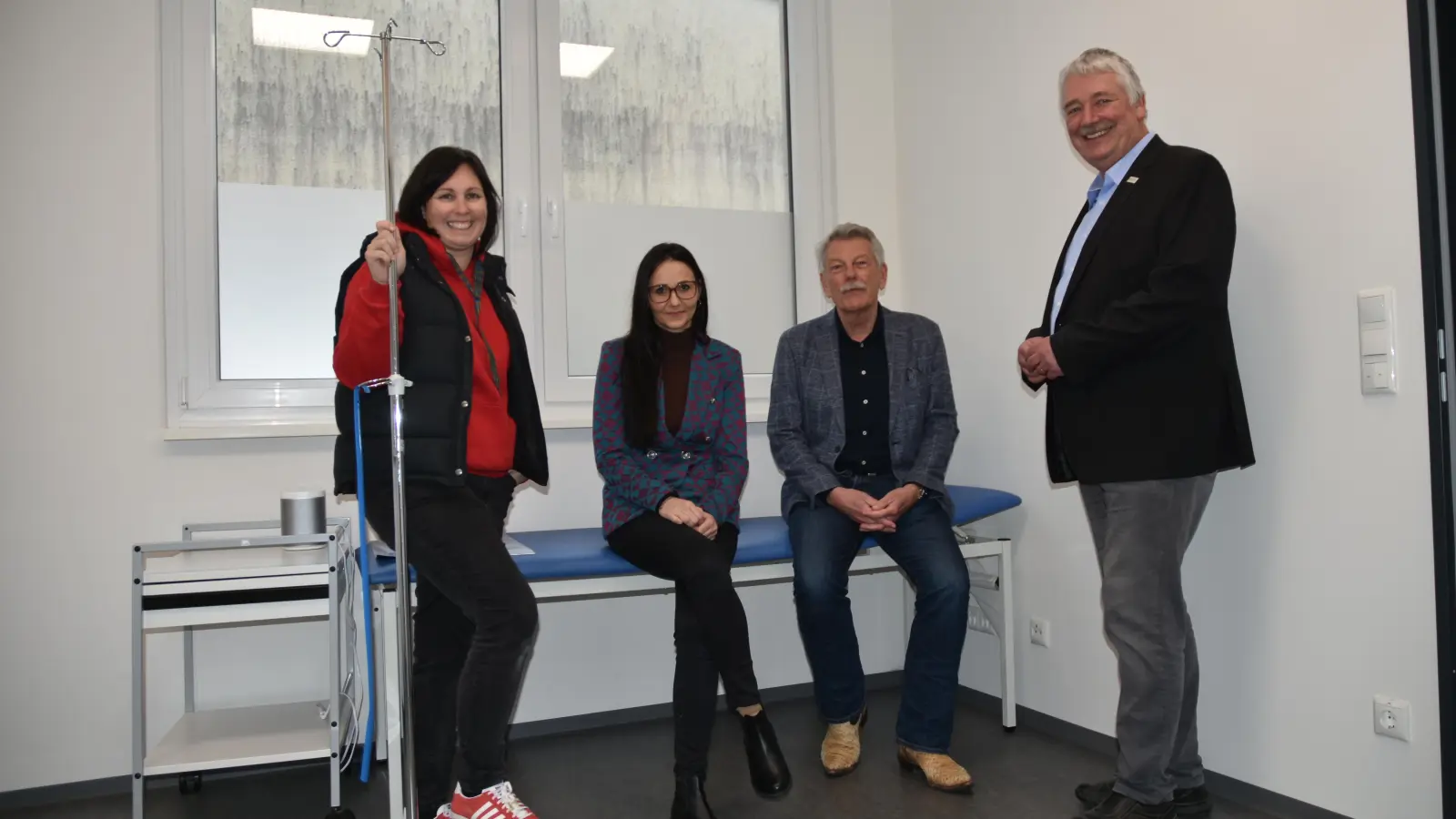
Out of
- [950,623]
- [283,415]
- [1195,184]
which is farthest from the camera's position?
[283,415]

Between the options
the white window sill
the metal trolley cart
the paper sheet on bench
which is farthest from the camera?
the white window sill

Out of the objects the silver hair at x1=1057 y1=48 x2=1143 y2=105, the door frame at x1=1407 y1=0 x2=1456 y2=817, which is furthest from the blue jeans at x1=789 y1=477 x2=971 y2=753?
the silver hair at x1=1057 y1=48 x2=1143 y2=105

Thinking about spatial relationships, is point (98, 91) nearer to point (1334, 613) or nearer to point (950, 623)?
point (950, 623)

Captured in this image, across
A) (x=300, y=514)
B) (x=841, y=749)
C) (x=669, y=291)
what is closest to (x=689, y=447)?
(x=669, y=291)

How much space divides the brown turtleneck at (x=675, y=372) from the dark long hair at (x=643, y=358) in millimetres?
21

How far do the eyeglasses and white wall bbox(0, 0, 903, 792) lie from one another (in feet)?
3.73

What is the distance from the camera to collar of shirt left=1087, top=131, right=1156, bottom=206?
215 centimetres

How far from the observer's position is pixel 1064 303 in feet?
7.23

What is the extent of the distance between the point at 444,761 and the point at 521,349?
94 cm

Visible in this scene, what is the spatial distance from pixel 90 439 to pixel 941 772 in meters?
2.38

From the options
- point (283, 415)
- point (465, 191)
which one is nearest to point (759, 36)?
point (465, 191)

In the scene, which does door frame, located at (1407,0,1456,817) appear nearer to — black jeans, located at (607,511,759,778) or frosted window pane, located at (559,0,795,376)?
black jeans, located at (607,511,759,778)

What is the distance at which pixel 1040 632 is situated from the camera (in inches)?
117

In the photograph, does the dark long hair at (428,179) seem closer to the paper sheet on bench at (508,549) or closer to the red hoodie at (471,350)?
the red hoodie at (471,350)
